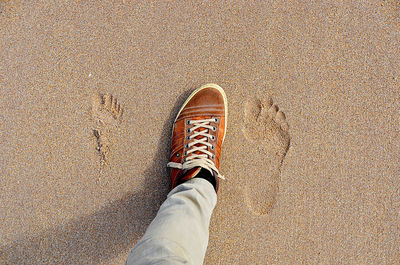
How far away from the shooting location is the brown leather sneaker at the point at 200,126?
136 cm

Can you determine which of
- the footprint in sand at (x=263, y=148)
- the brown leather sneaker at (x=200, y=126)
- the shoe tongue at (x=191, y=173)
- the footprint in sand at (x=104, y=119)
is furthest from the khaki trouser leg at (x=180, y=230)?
the footprint in sand at (x=104, y=119)

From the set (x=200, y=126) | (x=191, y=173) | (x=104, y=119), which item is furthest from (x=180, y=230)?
(x=104, y=119)

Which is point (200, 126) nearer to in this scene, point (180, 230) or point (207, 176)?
point (207, 176)

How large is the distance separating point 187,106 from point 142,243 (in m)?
0.70

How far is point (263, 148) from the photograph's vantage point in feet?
4.53

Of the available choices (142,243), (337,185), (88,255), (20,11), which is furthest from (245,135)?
(20,11)

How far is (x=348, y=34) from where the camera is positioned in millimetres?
1391

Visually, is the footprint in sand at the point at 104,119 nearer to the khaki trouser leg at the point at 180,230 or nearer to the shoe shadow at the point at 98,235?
the shoe shadow at the point at 98,235

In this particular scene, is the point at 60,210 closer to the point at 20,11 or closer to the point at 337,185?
the point at 20,11

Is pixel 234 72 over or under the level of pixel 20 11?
under

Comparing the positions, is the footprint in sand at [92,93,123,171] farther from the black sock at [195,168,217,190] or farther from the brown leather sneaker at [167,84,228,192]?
the black sock at [195,168,217,190]

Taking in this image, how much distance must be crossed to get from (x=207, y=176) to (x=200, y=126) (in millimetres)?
269

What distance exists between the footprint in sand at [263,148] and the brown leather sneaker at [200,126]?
0.47 feet

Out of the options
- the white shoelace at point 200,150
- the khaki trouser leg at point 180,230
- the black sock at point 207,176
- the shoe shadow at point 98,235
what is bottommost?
→ the shoe shadow at point 98,235
